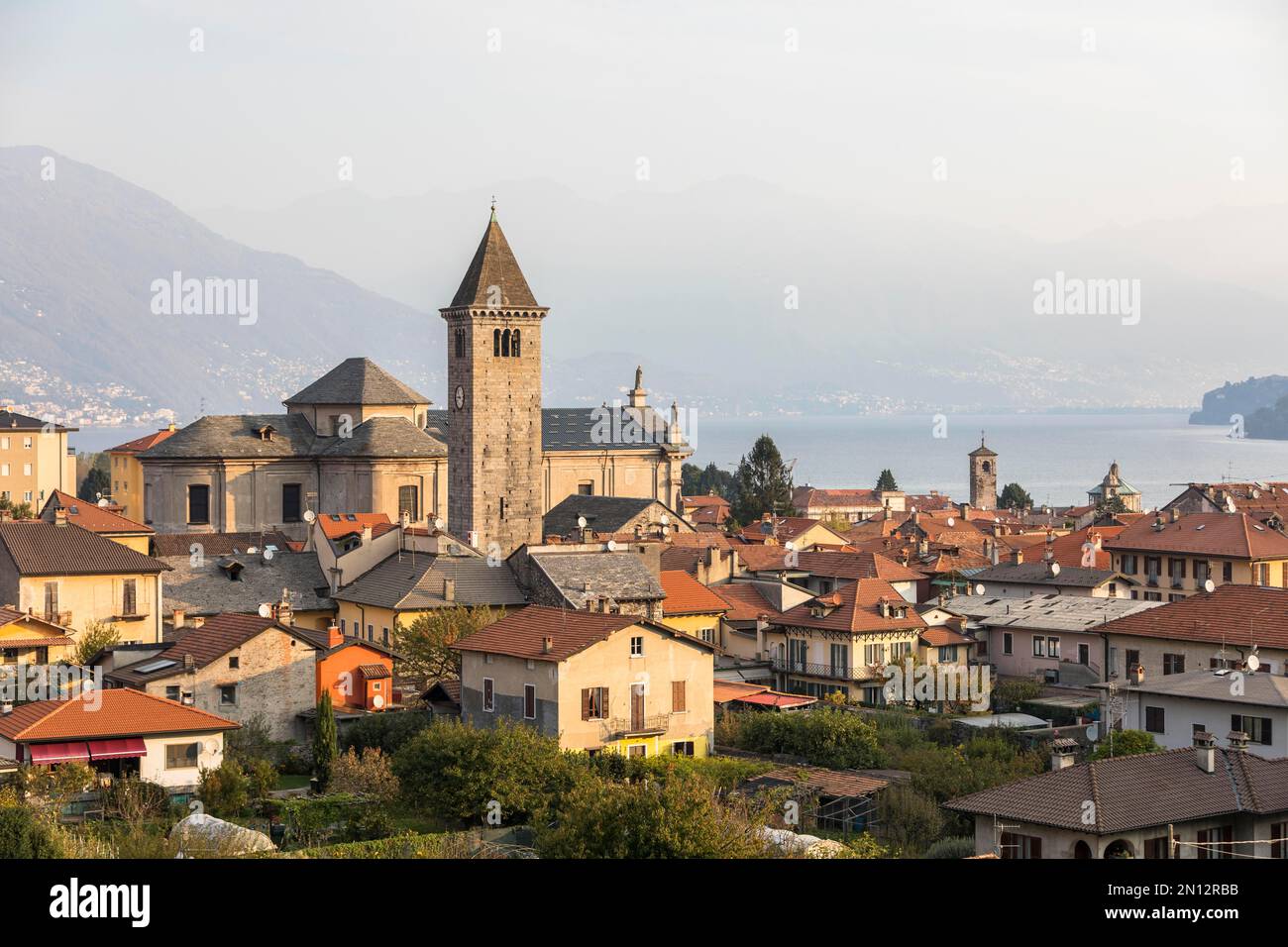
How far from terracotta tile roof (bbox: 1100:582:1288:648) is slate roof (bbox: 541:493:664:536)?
28.1 meters

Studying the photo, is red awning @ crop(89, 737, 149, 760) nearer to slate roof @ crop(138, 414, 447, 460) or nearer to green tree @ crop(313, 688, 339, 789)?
green tree @ crop(313, 688, 339, 789)

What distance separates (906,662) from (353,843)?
23.0 metres

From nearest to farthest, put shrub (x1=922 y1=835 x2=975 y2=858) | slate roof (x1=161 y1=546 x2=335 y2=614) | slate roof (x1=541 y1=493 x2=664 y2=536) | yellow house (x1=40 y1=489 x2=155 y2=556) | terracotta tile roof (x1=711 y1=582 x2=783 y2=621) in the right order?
shrub (x1=922 y1=835 x2=975 y2=858) < slate roof (x1=161 y1=546 x2=335 y2=614) < terracotta tile roof (x1=711 y1=582 x2=783 y2=621) < yellow house (x1=40 y1=489 x2=155 y2=556) < slate roof (x1=541 y1=493 x2=664 y2=536)

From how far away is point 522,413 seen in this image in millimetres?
68500

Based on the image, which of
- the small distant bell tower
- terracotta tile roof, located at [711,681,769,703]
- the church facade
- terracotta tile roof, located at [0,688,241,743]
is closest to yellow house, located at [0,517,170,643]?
terracotta tile roof, located at [0,688,241,743]

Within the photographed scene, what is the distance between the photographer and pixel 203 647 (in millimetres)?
37062

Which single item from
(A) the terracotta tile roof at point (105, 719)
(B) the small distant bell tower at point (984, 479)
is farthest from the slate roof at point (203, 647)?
(B) the small distant bell tower at point (984, 479)

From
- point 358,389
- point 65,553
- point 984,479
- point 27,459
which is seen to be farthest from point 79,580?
point 984,479

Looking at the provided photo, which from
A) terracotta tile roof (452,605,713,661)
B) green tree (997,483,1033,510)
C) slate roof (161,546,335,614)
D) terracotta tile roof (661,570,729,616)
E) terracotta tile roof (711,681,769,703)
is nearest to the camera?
terracotta tile roof (452,605,713,661)

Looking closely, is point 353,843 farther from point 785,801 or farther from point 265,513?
point 265,513

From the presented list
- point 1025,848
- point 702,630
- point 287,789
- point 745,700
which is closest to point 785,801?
point 1025,848

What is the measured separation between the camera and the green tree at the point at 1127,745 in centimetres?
3269

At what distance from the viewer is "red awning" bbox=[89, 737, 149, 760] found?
1196 inches

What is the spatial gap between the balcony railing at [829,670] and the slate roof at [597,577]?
13.2 ft
